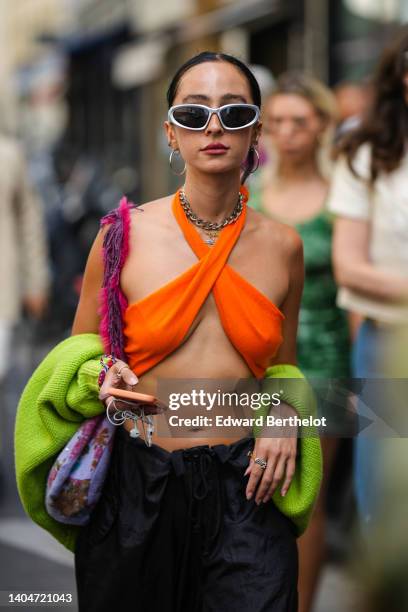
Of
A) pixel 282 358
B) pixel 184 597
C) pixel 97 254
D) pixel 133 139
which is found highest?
pixel 133 139

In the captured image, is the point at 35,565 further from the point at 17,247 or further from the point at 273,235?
the point at 273,235

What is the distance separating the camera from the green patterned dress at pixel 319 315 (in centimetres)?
546

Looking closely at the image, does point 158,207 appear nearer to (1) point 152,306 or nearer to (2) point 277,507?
(1) point 152,306

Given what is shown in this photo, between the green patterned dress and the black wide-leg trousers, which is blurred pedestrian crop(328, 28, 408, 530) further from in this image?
the black wide-leg trousers

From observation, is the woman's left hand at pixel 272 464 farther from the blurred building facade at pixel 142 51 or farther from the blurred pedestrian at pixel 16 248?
the blurred building facade at pixel 142 51

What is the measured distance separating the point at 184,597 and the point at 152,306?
2.50 feet

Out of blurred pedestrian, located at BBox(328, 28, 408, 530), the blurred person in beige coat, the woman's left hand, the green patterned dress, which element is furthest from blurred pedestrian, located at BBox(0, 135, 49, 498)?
the woman's left hand

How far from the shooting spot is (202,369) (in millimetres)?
3367

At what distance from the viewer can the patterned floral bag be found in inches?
133

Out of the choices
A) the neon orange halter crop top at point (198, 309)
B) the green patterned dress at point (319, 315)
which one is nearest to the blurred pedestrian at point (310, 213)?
the green patterned dress at point (319, 315)

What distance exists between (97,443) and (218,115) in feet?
2.96

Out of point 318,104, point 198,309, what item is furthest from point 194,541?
point 318,104

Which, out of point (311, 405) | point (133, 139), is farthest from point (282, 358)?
point (133, 139)

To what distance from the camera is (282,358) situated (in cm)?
364
